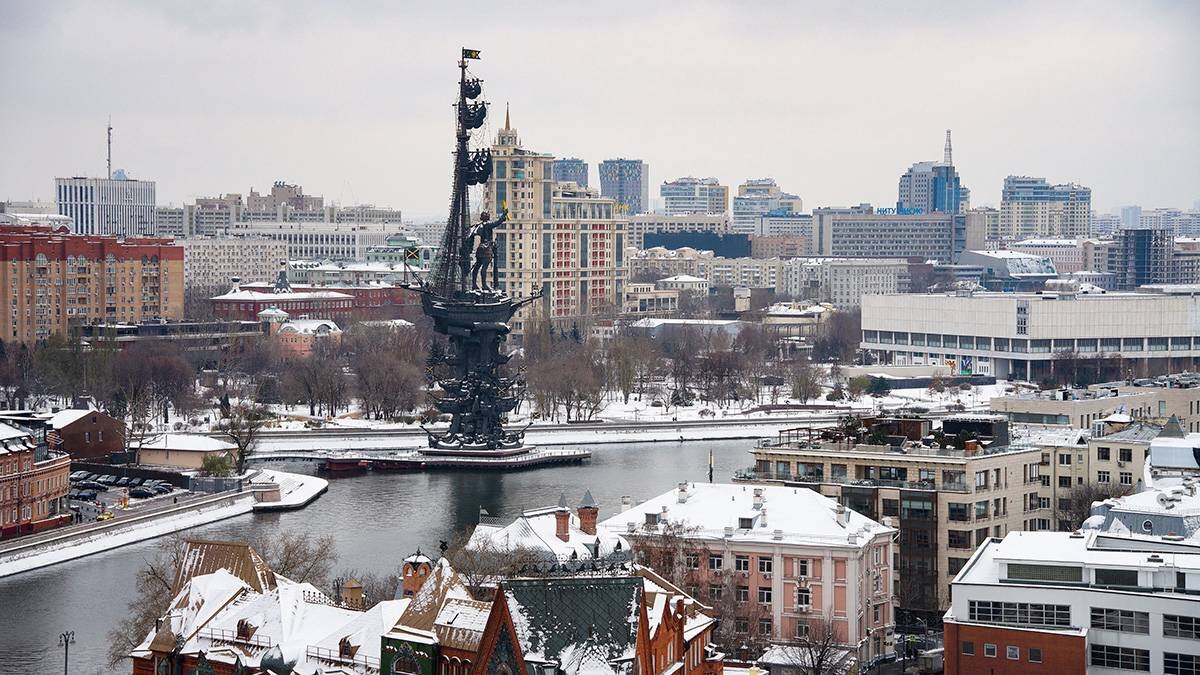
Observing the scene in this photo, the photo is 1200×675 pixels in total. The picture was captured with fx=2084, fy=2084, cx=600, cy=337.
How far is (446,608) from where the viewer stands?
2227 cm

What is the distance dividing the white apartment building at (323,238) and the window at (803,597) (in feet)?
423

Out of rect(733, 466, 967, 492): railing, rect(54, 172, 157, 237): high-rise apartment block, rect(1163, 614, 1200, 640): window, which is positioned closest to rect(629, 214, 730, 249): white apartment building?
rect(54, 172, 157, 237): high-rise apartment block

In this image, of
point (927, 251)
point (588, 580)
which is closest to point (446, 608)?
point (588, 580)

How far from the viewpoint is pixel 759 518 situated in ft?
104

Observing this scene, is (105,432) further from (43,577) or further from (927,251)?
(927,251)

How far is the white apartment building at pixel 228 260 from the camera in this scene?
138000 mm

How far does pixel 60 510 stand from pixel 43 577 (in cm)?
538

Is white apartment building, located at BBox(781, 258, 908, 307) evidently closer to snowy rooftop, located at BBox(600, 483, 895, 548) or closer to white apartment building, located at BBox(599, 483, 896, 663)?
snowy rooftop, located at BBox(600, 483, 895, 548)

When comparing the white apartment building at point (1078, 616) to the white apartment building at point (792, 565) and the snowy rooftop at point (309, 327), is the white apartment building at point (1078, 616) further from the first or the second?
the snowy rooftop at point (309, 327)

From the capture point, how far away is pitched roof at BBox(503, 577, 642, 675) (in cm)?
2083

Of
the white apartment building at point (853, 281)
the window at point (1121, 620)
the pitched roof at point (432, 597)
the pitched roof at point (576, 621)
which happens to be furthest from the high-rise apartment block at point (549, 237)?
the pitched roof at point (576, 621)

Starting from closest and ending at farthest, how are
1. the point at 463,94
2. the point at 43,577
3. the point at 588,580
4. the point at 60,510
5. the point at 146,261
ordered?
Result: 1. the point at 588,580
2. the point at 43,577
3. the point at 60,510
4. the point at 463,94
5. the point at 146,261

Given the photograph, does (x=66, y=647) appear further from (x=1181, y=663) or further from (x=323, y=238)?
(x=323, y=238)

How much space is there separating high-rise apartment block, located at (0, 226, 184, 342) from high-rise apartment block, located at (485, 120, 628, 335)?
54.4 feet
